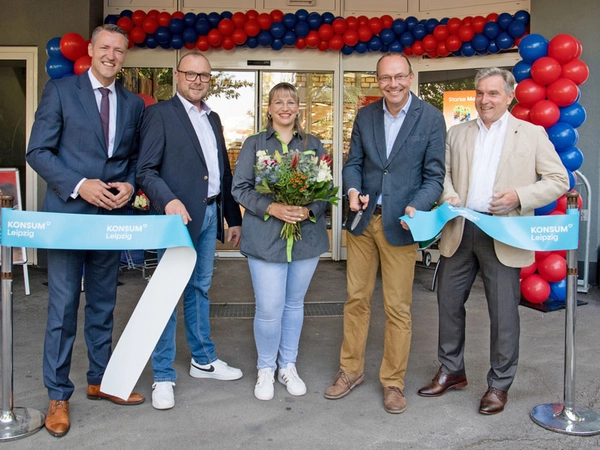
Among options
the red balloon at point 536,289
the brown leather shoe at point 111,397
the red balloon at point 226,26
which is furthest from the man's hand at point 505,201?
the red balloon at point 226,26

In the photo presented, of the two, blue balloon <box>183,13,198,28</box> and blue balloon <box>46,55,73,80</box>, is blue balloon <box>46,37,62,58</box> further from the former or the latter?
blue balloon <box>183,13,198,28</box>

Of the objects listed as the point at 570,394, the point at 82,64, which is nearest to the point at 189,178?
the point at 570,394

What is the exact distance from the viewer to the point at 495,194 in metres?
3.48

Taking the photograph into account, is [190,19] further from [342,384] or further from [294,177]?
[342,384]

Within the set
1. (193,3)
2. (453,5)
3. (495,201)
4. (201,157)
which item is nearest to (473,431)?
(495,201)

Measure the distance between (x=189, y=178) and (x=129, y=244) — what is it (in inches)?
24.6

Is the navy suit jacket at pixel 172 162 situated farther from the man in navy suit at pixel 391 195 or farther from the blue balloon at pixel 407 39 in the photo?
the blue balloon at pixel 407 39

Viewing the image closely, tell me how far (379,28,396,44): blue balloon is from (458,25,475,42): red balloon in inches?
33.5

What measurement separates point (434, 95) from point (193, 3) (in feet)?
11.7

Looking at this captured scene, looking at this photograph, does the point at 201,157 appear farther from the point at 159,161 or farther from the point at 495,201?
the point at 495,201

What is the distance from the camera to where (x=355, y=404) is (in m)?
3.71

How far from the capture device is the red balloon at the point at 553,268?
594 cm

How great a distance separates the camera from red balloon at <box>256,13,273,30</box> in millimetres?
7785

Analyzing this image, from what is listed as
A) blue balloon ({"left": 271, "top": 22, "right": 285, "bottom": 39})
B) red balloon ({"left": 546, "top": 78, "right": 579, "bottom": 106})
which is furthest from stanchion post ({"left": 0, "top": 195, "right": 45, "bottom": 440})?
blue balloon ({"left": 271, "top": 22, "right": 285, "bottom": 39})
